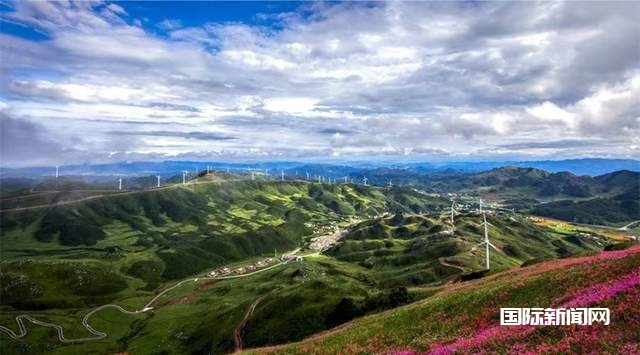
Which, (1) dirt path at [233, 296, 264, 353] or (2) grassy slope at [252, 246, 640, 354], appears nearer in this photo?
(2) grassy slope at [252, 246, 640, 354]

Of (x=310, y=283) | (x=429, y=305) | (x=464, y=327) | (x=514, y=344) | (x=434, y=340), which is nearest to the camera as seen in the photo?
(x=514, y=344)

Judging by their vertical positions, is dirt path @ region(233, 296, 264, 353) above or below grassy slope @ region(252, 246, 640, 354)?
below

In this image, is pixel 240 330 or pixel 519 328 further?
pixel 240 330

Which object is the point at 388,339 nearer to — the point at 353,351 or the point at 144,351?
the point at 353,351

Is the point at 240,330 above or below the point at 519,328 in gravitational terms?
below

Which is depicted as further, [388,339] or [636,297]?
[388,339]

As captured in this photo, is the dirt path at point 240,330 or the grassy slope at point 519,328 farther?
the dirt path at point 240,330

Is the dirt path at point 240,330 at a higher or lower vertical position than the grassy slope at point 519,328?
lower

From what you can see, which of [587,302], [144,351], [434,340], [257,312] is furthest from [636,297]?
[144,351]
